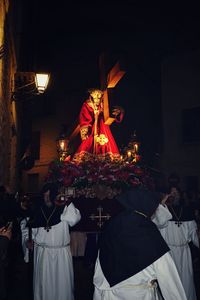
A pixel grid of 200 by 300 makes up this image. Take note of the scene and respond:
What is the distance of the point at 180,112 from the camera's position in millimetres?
19891

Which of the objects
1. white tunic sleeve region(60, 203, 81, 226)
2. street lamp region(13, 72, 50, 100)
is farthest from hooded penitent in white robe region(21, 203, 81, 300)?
street lamp region(13, 72, 50, 100)

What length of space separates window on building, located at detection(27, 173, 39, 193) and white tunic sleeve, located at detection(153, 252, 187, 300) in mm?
23910

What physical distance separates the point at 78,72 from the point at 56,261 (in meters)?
18.3

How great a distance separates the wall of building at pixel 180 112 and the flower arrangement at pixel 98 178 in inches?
484

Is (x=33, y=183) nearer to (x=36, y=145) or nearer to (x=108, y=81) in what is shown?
(x=36, y=145)

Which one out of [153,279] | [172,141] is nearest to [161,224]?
[153,279]

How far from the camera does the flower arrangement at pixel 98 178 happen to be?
6.91 metres

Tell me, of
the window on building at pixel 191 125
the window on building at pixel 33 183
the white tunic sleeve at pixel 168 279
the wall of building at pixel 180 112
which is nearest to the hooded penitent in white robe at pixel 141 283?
the white tunic sleeve at pixel 168 279

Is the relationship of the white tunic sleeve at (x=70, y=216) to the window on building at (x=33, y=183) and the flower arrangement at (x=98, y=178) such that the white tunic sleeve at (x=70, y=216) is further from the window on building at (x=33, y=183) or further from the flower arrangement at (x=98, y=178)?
the window on building at (x=33, y=183)

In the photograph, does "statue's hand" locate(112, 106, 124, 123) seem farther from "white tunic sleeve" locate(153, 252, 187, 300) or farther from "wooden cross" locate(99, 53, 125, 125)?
"white tunic sleeve" locate(153, 252, 187, 300)

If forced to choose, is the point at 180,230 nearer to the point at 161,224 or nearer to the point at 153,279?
the point at 161,224

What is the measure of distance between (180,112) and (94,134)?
39.0 ft

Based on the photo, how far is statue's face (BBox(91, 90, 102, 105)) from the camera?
357 inches

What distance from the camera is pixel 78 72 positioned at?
22719 mm
